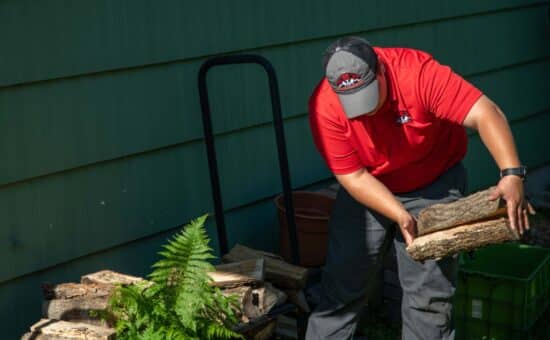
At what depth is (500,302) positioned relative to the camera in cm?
507

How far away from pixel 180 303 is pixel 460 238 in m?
1.19

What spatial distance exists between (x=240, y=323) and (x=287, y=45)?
6.61ft

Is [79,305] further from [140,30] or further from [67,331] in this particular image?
[140,30]

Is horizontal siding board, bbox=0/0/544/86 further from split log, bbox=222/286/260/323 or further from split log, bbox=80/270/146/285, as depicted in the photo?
split log, bbox=222/286/260/323

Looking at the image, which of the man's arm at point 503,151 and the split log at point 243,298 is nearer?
the man's arm at point 503,151

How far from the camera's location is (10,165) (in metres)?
4.26

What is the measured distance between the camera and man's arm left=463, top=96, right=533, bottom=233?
3611 millimetres

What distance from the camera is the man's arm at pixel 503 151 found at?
3.61m

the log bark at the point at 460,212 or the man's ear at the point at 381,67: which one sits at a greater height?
the man's ear at the point at 381,67

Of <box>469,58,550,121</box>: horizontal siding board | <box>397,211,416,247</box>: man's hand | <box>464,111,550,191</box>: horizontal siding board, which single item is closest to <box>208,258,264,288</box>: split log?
<box>397,211,416,247</box>: man's hand

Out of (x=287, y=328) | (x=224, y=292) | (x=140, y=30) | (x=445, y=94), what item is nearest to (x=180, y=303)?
(x=224, y=292)

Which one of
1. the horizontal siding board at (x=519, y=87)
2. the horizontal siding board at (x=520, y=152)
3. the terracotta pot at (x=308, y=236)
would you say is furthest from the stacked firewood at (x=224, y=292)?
the horizontal siding board at (x=519, y=87)

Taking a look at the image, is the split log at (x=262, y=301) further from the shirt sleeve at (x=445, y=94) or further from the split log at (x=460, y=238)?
the shirt sleeve at (x=445, y=94)

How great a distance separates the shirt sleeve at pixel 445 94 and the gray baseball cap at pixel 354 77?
24cm
